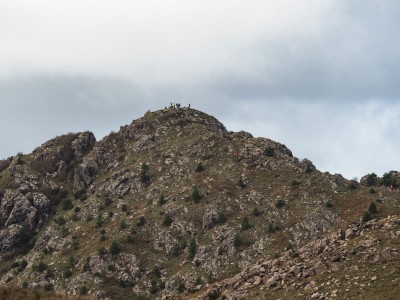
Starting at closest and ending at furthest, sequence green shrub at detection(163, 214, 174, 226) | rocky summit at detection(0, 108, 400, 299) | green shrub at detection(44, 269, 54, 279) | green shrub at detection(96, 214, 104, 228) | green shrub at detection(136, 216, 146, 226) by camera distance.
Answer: rocky summit at detection(0, 108, 400, 299) → green shrub at detection(44, 269, 54, 279) → green shrub at detection(163, 214, 174, 226) → green shrub at detection(136, 216, 146, 226) → green shrub at detection(96, 214, 104, 228)

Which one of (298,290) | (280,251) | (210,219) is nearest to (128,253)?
(210,219)

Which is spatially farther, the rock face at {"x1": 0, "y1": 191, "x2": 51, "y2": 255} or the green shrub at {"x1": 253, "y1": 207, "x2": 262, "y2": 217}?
the rock face at {"x1": 0, "y1": 191, "x2": 51, "y2": 255}

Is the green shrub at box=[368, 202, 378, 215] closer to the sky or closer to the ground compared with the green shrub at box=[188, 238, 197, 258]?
closer to the sky

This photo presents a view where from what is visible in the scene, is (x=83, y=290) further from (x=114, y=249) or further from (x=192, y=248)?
(x=192, y=248)

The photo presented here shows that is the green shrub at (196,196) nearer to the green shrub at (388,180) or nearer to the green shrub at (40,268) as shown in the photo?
the green shrub at (40,268)

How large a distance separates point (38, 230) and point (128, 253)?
36560 millimetres

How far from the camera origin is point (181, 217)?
385 feet

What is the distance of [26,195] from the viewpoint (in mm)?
142375

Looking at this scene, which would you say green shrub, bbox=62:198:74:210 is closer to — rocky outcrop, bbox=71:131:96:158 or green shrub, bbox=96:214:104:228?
green shrub, bbox=96:214:104:228

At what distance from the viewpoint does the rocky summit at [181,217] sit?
71.0 meters

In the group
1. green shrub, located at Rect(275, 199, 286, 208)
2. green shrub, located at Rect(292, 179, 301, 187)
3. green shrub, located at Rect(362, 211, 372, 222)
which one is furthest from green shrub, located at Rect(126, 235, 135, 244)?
green shrub, located at Rect(362, 211, 372, 222)

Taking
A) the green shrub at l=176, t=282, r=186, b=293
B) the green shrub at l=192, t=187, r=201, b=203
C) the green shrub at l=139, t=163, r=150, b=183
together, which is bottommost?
the green shrub at l=176, t=282, r=186, b=293

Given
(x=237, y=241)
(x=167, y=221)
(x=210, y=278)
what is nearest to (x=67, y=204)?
(x=167, y=221)

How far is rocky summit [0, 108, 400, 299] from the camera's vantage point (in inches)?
2795
